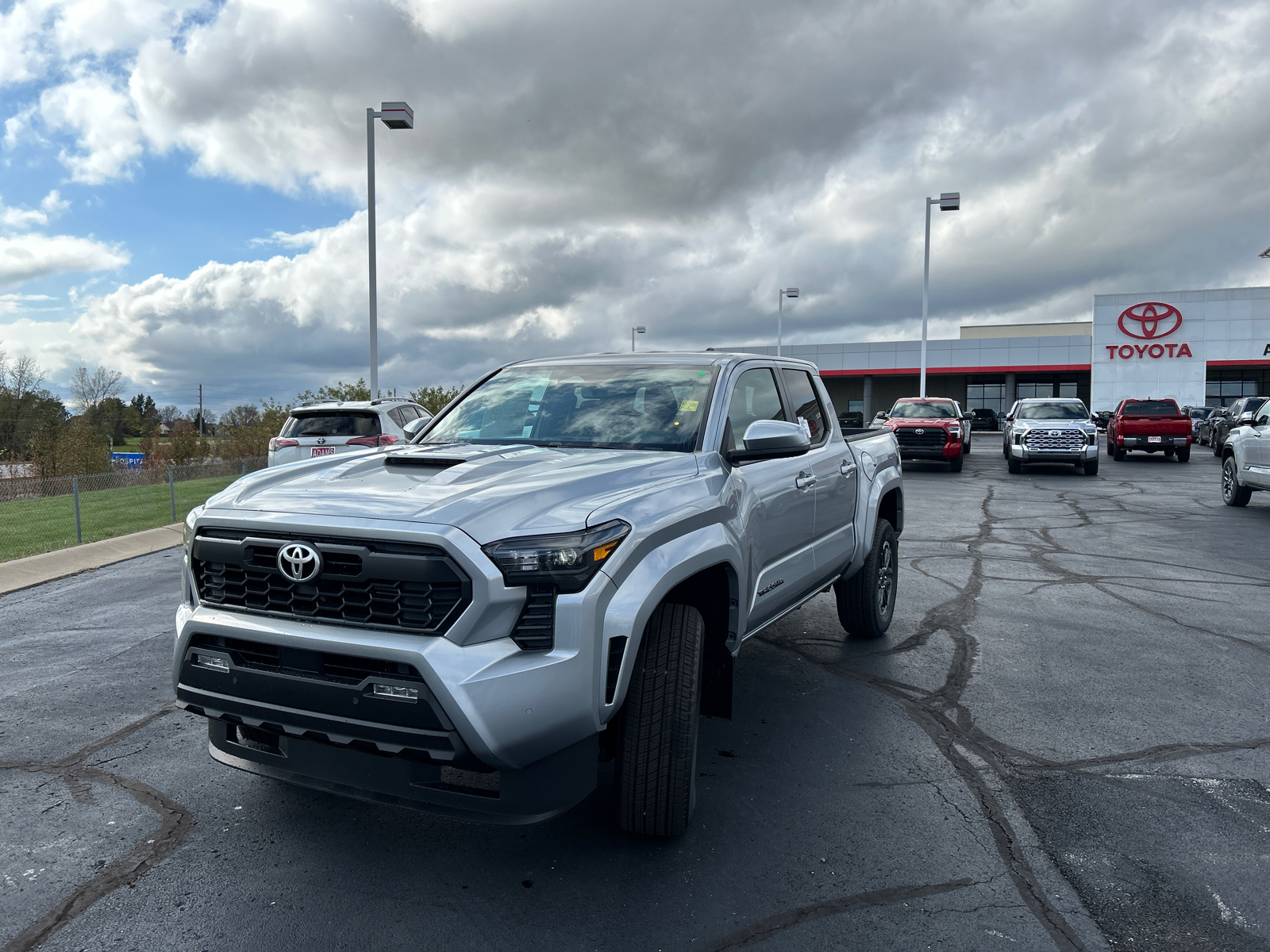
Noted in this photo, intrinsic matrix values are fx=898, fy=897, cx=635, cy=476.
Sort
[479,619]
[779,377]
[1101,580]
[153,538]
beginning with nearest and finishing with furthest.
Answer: [479,619] < [779,377] < [1101,580] < [153,538]

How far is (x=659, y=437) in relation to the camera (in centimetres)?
408

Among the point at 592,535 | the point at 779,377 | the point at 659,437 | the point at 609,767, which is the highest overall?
the point at 779,377

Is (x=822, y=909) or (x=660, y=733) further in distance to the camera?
(x=660, y=733)

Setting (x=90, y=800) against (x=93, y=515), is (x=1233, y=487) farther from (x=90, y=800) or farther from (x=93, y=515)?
(x=93, y=515)

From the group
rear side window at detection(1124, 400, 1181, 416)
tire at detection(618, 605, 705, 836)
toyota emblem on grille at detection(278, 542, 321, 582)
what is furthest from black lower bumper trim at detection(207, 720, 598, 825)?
rear side window at detection(1124, 400, 1181, 416)

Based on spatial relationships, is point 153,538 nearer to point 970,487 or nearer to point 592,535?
point 592,535

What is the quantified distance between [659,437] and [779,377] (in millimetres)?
1393

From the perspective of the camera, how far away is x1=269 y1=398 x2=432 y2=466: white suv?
1357cm

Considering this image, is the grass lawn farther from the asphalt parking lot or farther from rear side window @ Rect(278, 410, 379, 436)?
the asphalt parking lot

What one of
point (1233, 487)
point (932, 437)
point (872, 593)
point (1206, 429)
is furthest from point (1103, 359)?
point (872, 593)

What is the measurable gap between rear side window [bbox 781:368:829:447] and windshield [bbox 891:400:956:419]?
723 inches

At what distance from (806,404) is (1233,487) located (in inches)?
490

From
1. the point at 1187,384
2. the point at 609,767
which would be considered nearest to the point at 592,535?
the point at 609,767

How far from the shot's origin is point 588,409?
4.46m
